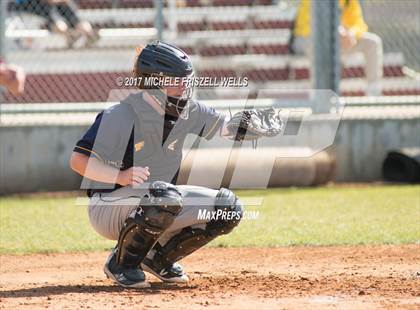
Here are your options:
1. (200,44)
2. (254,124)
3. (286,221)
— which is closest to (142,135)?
(254,124)

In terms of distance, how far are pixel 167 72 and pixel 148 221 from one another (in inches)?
34.9

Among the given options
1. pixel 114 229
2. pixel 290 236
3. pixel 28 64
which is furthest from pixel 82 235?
pixel 28 64

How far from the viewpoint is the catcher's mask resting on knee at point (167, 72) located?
5.12m

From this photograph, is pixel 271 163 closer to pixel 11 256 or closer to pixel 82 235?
pixel 82 235

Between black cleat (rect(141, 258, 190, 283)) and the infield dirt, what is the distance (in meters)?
0.05

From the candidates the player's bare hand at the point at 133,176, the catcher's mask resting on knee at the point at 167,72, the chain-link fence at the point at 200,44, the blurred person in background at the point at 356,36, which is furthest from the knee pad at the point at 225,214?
the blurred person in background at the point at 356,36

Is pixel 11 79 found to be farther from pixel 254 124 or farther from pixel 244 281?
pixel 244 281

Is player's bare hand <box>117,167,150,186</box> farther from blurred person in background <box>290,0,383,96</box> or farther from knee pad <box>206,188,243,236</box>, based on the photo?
blurred person in background <box>290,0,383,96</box>

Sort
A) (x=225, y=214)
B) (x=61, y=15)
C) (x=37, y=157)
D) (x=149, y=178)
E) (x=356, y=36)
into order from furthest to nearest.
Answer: (x=61, y=15)
(x=356, y=36)
(x=37, y=157)
(x=149, y=178)
(x=225, y=214)

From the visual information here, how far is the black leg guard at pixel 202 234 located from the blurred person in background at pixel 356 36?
671cm

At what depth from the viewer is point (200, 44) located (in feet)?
43.1

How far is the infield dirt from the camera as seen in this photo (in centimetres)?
455

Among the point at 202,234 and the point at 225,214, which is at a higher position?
the point at 225,214

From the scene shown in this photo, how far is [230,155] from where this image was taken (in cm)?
1010
